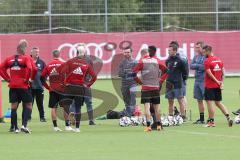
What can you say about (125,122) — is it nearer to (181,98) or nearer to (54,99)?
(181,98)

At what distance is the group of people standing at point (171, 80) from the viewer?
20188 millimetres

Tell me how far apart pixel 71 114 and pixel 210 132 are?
12.5 ft

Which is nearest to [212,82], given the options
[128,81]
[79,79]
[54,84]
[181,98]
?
[181,98]

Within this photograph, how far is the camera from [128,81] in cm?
2259

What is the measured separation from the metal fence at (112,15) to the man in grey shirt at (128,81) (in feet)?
68.3

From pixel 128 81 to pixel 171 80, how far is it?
1.18 m

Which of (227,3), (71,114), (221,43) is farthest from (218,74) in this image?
(227,3)

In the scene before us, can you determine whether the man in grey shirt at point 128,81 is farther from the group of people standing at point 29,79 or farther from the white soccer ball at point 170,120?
the group of people standing at point 29,79

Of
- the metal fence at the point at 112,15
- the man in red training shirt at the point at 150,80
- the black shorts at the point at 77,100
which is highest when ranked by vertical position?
the metal fence at the point at 112,15

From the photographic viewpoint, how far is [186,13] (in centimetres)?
4481

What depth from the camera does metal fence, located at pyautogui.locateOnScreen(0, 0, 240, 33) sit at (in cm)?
4347

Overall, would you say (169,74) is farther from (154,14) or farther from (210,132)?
(154,14)

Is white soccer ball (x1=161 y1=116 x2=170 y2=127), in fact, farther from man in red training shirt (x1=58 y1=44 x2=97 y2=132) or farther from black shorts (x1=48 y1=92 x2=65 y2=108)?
black shorts (x1=48 y1=92 x2=65 y2=108)

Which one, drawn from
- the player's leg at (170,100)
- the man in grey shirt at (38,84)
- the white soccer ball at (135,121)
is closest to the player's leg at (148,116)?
the white soccer ball at (135,121)
